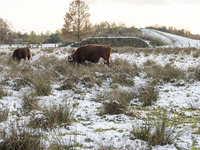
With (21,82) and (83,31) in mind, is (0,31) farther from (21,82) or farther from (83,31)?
(21,82)

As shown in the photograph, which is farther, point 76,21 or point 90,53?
point 76,21

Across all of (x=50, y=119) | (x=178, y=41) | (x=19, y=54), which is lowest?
(x=50, y=119)

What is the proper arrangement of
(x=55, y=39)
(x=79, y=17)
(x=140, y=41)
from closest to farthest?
(x=79, y=17)
(x=140, y=41)
(x=55, y=39)

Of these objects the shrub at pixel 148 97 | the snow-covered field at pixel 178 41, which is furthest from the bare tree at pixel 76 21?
the shrub at pixel 148 97

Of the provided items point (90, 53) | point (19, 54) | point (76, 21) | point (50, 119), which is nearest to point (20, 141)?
point (50, 119)

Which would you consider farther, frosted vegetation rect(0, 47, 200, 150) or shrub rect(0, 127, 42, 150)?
frosted vegetation rect(0, 47, 200, 150)

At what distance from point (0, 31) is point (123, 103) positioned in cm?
4817

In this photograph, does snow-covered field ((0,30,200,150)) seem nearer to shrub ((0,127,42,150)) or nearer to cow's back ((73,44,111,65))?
shrub ((0,127,42,150))

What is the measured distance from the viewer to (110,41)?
3381cm

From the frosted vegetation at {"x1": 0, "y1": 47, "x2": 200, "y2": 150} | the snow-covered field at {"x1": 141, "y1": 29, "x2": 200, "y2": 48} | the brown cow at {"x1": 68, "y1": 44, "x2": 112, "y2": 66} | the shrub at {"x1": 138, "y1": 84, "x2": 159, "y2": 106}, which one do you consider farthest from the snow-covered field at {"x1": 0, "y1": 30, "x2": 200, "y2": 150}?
the snow-covered field at {"x1": 141, "y1": 29, "x2": 200, "y2": 48}

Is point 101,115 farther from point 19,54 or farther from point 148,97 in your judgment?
point 19,54

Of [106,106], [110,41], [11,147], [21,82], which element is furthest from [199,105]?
[110,41]

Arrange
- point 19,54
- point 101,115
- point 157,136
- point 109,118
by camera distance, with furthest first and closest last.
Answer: point 19,54
point 101,115
point 109,118
point 157,136

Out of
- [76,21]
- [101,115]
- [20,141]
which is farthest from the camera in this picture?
[76,21]
